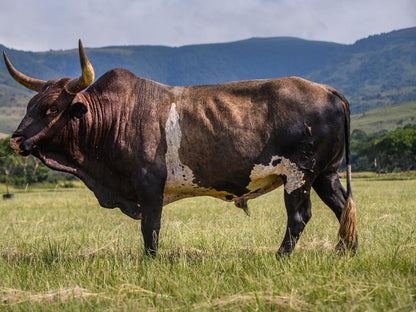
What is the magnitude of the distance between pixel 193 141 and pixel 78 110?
4.78 feet

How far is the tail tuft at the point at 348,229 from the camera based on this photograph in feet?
16.4

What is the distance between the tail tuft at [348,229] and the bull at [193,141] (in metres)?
0.01

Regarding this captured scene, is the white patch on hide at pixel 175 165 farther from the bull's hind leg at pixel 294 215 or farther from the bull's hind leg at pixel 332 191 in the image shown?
the bull's hind leg at pixel 332 191

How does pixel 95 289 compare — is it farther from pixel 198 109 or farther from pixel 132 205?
pixel 198 109

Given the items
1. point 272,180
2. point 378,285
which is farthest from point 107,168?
point 378,285

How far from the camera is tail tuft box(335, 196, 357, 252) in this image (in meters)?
4.99

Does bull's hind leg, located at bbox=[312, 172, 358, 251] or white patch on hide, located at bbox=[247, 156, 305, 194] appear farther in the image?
bull's hind leg, located at bbox=[312, 172, 358, 251]

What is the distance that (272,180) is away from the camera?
524 cm

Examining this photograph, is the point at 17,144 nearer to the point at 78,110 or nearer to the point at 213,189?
the point at 78,110

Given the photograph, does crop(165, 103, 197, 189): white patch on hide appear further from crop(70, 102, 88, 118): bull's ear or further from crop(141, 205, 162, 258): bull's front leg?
crop(70, 102, 88, 118): bull's ear

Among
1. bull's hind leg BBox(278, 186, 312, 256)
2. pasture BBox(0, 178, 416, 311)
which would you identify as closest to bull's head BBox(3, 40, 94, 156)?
Result: pasture BBox(0, 178, 416, 311)

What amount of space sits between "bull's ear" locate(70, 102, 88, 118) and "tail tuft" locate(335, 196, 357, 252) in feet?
10.7

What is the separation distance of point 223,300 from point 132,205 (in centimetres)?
240

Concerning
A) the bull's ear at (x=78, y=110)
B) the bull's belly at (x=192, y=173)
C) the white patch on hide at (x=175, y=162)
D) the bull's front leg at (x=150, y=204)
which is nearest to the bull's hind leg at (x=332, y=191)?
the bull's belly at (x=192, y=173)
